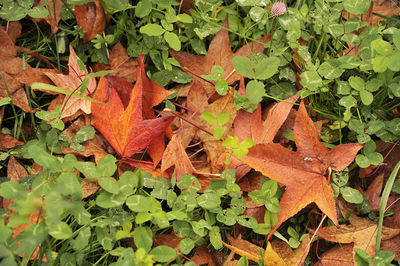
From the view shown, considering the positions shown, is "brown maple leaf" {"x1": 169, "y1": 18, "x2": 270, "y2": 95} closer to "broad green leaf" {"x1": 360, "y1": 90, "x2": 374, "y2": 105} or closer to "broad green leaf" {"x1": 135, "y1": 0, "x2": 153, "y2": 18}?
"broad green leaf" {"x1": 135, "y1": 0, "x2": 153, "y2": 18}

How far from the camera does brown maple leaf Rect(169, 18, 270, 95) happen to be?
1.81 m

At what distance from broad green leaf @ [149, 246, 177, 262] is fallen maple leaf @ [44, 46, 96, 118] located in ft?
2.22

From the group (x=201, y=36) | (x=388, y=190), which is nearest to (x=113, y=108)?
(x=201, y=36)

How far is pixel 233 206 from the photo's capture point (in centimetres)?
160

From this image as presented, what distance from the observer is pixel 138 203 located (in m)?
1.44

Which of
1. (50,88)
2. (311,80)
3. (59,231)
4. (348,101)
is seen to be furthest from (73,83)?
(348,101)

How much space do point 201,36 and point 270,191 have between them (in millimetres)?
767

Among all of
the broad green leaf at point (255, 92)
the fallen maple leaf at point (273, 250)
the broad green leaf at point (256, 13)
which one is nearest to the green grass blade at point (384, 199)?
the fallen maple leaf at point (273, 250)

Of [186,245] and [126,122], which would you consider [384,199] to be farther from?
[126,122]

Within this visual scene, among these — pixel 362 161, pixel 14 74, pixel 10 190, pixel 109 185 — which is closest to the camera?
pixel 10 190

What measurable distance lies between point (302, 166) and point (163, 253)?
64cm


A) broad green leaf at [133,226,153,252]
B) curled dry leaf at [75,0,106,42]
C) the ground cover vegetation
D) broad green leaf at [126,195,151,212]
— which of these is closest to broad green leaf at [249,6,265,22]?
the ground cover vegetation

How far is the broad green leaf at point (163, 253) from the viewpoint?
4.63ft

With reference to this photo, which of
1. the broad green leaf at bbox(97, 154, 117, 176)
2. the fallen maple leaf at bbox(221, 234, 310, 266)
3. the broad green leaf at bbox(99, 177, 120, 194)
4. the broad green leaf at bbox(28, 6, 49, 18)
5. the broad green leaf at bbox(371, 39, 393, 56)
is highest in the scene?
the broad green leaf at bbox(28, 6, 49, 18)
